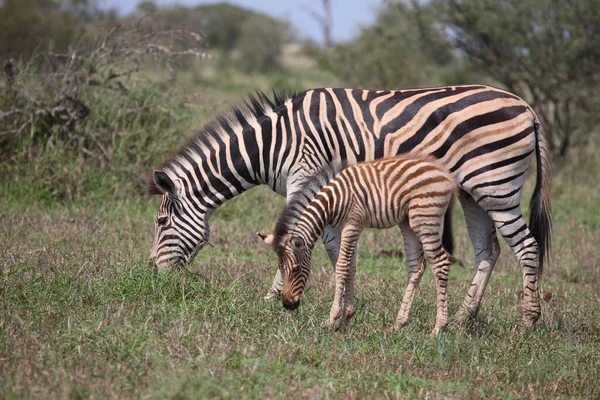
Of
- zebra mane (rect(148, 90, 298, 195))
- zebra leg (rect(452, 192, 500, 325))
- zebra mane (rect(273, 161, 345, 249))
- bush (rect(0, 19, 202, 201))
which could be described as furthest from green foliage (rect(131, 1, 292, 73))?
zebra mane (rect(273, 161, 345, 249))

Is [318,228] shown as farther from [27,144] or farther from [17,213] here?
[27,144]

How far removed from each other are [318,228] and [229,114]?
1.75 metres

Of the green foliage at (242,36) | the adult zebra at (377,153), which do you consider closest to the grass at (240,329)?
the adult zebra at (377,153)

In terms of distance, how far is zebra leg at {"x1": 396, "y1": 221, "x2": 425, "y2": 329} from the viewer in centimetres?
597

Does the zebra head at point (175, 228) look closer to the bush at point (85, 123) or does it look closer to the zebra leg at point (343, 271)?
the zebra leg at point (343, 271)

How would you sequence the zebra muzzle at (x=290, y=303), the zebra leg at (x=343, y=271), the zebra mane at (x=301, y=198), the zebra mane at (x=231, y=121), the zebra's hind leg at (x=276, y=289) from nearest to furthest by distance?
the zebra muzzle at (x=290, y=303) → the zebra leg at (x=343, y=271) → the zebra mane at (x=301, y=198) → the zebra's hind leg at (x=276, y=289) → the zebra mane at (x=231, y=121)

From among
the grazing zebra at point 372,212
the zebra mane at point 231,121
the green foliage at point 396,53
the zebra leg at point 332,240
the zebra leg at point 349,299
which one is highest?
the green foliage at point 396,53

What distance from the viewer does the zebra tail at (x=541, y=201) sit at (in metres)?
6.70

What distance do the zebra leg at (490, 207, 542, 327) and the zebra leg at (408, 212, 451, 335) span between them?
0.85m

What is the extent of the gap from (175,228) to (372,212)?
184 cm

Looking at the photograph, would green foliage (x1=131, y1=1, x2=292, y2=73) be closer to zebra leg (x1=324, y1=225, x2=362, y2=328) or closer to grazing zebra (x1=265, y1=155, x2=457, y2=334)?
grazing zebra (x1=265, y1=155, x2=457, y2=334)

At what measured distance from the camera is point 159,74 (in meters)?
12.1

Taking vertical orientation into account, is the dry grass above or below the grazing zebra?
below

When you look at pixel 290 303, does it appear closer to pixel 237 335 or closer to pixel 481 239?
pixel 237 335
